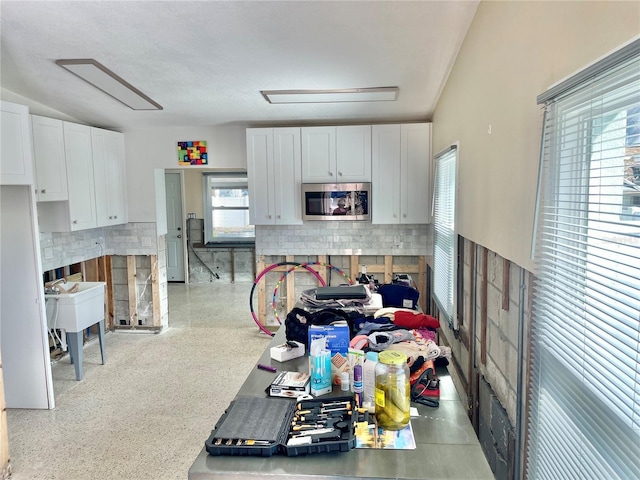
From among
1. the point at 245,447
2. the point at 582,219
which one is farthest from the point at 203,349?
the point at 582,219

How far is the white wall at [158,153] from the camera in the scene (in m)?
5.32

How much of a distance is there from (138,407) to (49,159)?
8.10ft

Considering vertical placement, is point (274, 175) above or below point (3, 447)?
above

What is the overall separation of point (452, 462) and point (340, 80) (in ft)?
9.75

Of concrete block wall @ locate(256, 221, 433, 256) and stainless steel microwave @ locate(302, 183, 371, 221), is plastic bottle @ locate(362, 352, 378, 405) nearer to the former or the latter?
stainless steel microwave @ locate(302, 183, 371, 221)

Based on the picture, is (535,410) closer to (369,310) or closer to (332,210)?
(369,310)

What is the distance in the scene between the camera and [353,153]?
483cm

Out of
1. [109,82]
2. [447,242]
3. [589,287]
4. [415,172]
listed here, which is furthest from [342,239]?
[589,287]

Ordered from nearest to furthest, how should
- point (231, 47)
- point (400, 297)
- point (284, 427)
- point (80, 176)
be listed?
1. point (284, 427)
2. point (231, 47)
3. point (400, 297)
4. point (80, 176)

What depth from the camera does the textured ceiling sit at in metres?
2.46

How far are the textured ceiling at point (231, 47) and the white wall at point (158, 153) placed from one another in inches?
34.3

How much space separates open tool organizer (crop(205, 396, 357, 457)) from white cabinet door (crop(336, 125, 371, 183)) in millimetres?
3330

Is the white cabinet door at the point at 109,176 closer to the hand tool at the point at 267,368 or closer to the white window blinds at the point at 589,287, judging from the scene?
the hand tool at the point at 267,368

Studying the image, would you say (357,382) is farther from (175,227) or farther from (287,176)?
(175,227)
